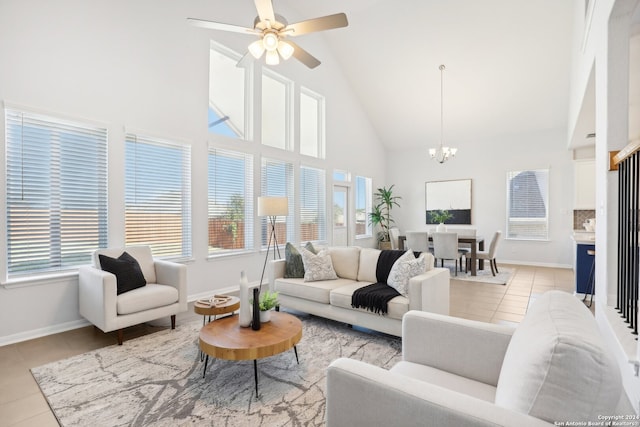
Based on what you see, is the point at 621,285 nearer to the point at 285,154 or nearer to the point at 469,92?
the point at 285,154

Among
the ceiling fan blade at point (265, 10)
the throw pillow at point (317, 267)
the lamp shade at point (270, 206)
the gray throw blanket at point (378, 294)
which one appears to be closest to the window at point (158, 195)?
the lamp shade at point (270, 206)

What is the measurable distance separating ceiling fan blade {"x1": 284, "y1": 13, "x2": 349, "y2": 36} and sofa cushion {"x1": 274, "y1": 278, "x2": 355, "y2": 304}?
2628 millimetres

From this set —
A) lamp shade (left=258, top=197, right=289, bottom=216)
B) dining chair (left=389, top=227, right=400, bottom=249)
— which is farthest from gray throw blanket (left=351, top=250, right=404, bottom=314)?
dining chair (left=389, top=227, right=400, bottom=249)

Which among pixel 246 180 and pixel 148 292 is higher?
pixel 246 180

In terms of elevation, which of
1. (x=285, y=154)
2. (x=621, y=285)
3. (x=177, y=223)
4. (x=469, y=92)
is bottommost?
(x=621, y=285)

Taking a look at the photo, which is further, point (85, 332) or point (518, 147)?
point (518, 147)

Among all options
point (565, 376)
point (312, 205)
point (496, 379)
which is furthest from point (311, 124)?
point (565, 376)

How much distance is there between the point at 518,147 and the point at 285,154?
587 cm

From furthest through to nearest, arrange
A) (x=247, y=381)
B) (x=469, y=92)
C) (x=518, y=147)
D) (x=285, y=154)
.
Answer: (x=518, y=147), (x=469, y=92), (x=285, y=154), (x=247, y=381)

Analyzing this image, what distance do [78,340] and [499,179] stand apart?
8831 mm

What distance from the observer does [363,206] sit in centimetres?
900

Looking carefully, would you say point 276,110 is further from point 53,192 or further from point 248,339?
point 248,339

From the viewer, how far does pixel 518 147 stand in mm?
7914

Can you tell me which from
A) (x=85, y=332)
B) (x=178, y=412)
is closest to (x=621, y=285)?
(x=178, y=412)
